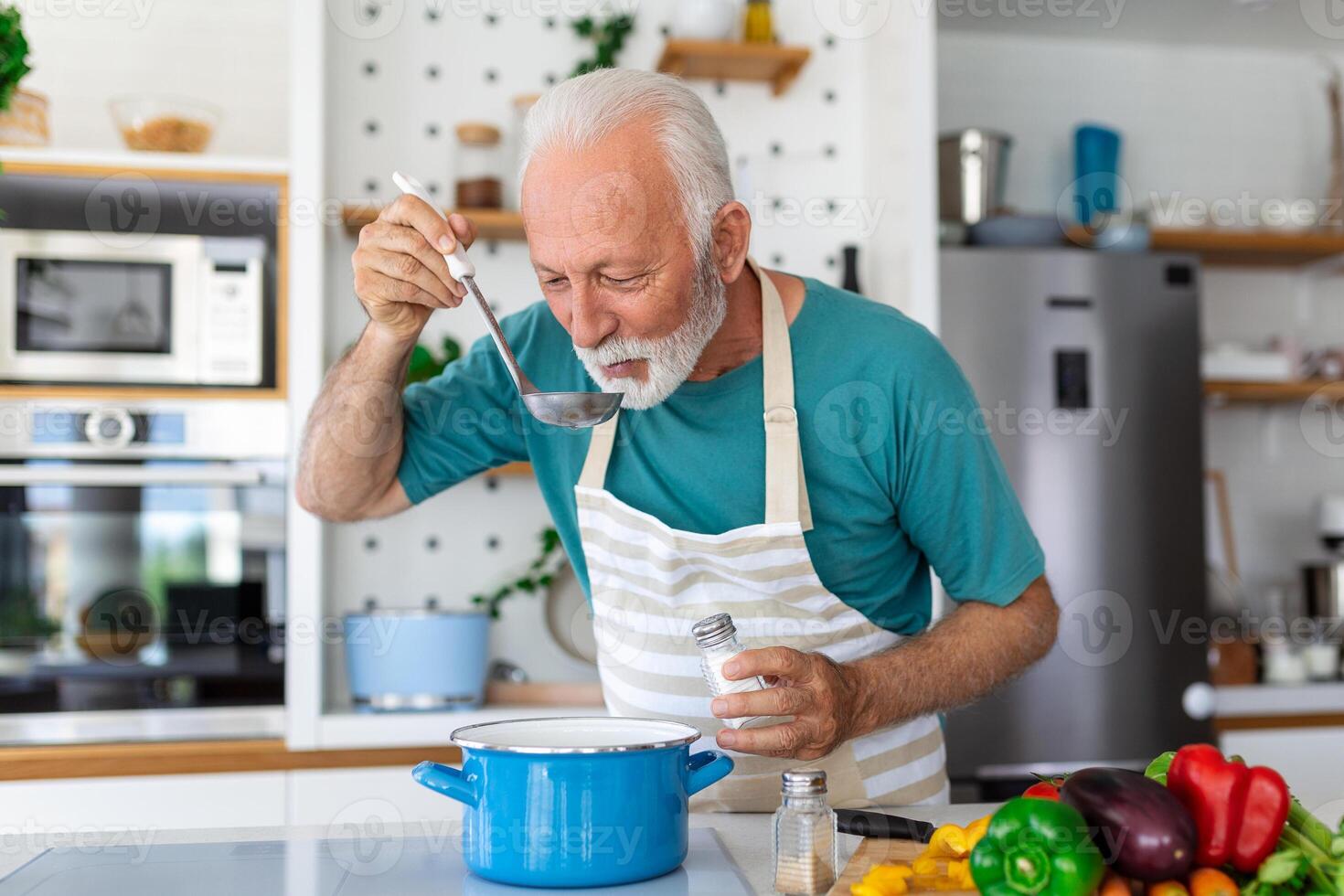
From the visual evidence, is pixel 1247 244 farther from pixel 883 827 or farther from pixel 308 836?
pixel 308 836

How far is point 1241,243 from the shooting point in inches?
123

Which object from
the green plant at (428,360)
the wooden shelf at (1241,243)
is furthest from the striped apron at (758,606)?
the wooden shelf at (1241,243)

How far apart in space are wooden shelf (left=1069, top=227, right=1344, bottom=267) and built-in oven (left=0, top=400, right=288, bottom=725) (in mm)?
1986

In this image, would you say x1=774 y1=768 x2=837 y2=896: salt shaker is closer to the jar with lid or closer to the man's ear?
the man's ear

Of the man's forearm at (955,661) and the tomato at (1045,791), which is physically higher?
the man's forearm at (955,661)

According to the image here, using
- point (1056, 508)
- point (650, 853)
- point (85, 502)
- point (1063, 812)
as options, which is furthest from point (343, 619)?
point (1063, 812)

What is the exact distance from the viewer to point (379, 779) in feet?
7.85

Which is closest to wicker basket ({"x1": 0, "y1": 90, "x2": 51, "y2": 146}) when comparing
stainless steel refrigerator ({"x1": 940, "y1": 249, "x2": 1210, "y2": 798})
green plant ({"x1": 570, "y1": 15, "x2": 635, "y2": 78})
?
green plant ({"x1": 570, "y1": 15, "x2": 635, "y2": 78})

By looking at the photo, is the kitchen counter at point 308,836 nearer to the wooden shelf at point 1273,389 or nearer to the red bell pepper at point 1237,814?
the red bell pepper at point 1237,814

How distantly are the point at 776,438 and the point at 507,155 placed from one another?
5.07ft

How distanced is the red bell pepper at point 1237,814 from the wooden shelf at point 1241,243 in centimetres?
232

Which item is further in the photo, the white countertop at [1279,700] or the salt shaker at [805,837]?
the white countertop at [1279,700]

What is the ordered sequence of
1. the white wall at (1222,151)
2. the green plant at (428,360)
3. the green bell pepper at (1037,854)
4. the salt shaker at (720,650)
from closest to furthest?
the green bell pepper at (1037,854) < the salt shaker at (720,650) < the green plant at (428,360) < the white wall at (1222,151)

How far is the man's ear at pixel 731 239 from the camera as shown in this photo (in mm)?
1377
